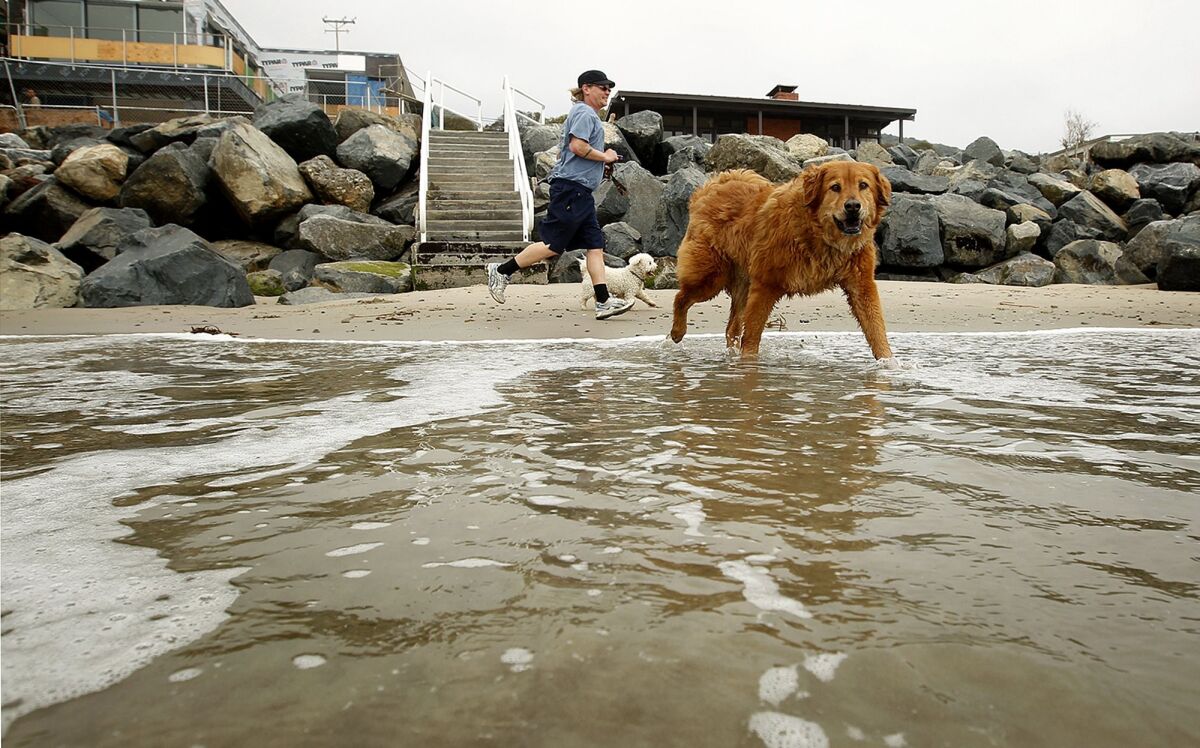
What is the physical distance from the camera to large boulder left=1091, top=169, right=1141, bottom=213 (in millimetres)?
19719

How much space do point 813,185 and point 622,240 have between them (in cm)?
890

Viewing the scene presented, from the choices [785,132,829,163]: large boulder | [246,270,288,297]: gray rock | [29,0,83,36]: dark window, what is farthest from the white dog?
[29,0,83,36]: dark window

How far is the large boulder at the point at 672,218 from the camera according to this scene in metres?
13.6

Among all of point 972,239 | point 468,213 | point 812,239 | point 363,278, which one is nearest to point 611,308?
point 812,239

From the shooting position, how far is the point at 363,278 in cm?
1112

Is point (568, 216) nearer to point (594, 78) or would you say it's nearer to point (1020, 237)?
point (594, 78)

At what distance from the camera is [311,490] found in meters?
1.99

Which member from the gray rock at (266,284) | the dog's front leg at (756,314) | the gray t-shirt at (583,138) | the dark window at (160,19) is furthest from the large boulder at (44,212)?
the dark window at (160,19)

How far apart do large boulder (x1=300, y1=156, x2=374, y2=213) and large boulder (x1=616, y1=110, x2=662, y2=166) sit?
669 cm

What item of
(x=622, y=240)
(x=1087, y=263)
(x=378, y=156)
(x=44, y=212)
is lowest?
(x=1087, y=263)

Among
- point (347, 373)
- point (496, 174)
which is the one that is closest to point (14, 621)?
point (347, 373)

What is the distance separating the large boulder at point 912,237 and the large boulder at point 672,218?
3.91m

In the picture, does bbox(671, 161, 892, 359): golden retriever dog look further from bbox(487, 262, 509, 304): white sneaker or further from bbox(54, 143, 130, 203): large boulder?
bbox(54, 143, 130, 203): large boulder

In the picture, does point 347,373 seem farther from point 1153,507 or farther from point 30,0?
point 30,0
